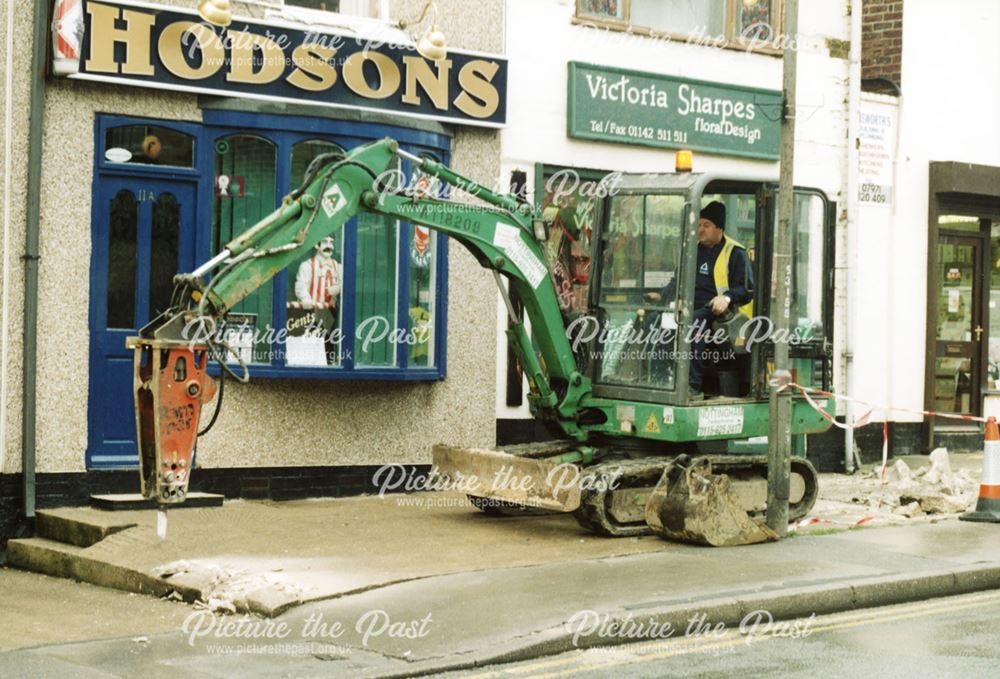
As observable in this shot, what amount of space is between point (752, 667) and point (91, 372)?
6.74 m

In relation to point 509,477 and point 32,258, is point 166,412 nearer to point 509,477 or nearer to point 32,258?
point 509,477

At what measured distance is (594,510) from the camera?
11516 mm

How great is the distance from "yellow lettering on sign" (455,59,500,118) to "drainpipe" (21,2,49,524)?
12.7 ft

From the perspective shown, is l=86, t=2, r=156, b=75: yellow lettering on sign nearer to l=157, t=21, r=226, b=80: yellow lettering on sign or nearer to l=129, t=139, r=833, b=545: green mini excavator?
l=157, t=21, r=226, b=80: yellow lettering on sign

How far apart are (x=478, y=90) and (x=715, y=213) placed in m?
3.04

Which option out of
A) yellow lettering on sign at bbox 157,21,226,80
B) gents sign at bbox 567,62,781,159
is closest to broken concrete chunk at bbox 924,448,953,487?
gents sign at bbox 567,62,781,159

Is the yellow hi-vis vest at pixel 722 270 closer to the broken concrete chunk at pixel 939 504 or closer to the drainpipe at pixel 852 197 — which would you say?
the broken concrete chunk at pixel 939 504

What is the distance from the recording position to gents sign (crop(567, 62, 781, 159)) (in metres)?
15.1

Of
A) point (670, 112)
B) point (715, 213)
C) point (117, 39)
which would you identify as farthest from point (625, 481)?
point (117, 39)

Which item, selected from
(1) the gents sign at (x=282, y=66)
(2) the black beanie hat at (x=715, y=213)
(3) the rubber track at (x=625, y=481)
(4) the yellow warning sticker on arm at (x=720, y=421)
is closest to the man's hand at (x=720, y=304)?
(2) the black beanie hat at (x=715, y=213)

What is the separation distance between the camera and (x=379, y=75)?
1359 cm

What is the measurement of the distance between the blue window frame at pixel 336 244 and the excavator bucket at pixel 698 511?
124 inches

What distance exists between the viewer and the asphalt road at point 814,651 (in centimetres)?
777

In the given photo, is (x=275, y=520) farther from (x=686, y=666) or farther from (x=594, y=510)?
(x=686, y=666)
